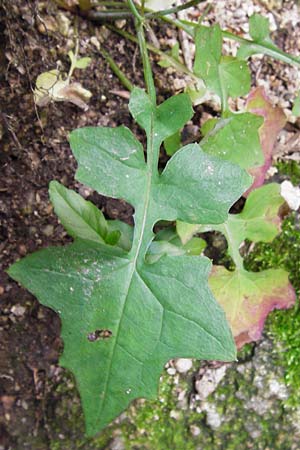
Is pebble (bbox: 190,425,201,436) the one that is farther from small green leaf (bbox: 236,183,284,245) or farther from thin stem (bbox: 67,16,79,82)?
thin stem (bbox: 67,16,79,82)

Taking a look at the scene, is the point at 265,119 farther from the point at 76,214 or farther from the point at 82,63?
the point at 76,214

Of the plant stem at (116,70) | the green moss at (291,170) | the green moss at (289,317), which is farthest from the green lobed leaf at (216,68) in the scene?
the green moss at (289,317)

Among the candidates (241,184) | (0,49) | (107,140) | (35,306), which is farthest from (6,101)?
(241,184)

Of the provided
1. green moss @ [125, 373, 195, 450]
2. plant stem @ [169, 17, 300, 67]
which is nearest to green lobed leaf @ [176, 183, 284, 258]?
plant stem @ [169, 17, 300, 67]

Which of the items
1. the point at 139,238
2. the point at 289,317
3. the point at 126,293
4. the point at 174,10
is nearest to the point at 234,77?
the point at 174,10

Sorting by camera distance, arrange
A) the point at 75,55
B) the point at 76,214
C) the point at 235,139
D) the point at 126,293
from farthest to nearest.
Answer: the point at 75,55
the point at 235,139
the point at 76,214
the point at 126,293

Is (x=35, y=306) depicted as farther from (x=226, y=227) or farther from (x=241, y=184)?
(x=241, y=184)

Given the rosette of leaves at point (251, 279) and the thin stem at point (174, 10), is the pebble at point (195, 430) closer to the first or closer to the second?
the rosette of leaves at point (251, 279)
